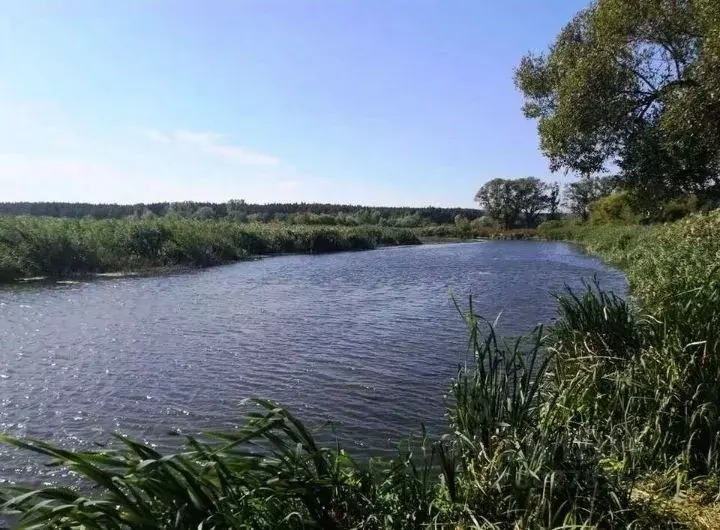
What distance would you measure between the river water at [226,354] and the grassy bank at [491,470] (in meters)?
1.57

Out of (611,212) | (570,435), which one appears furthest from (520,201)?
(570,435)

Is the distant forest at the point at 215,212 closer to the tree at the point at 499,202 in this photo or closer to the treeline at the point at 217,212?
the treeline at the point at 217,212

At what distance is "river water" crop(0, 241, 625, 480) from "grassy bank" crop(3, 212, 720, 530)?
157 centimetres

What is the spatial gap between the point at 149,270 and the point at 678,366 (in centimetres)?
3003

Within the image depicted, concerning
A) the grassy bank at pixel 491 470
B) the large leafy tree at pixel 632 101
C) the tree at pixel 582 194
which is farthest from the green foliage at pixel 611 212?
the grassy bank at pixel 491 470

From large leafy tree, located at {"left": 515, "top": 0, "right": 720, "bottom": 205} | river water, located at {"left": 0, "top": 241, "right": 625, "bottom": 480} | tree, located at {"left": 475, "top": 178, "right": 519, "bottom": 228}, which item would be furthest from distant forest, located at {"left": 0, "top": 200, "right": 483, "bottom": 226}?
large leafy tree, located at {"left": 515, "top": 0, "right": 720, "bottom": 205}

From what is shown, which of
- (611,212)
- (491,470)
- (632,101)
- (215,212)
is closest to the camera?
(491,470)

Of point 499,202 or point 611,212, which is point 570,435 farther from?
point 499,202

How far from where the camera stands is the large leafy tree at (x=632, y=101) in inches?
433

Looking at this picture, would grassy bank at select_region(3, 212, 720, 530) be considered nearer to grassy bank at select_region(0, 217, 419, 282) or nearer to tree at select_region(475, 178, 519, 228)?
grassy bank at select_region(0, 217, 419, 282)

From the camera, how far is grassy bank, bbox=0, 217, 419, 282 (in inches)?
1064

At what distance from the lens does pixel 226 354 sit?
1284cm

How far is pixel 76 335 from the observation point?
14.8m

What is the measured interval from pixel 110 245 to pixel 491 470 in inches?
1227
